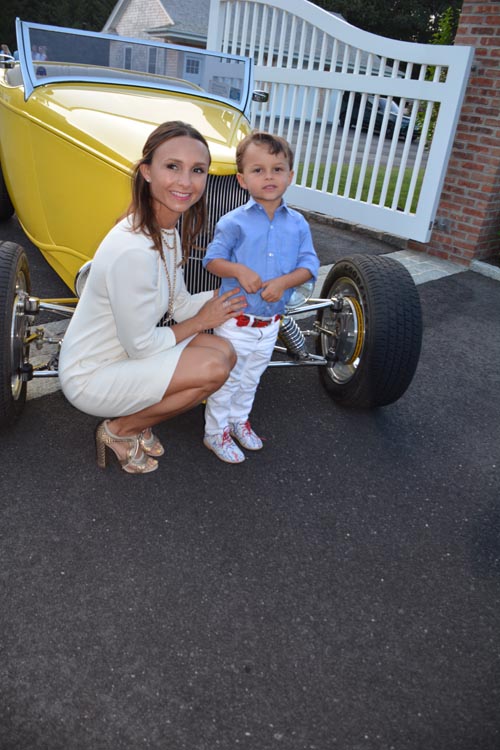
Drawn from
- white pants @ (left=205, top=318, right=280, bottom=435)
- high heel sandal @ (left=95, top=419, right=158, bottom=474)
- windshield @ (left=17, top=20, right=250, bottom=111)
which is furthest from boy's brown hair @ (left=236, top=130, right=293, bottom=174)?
windshield @ (left=17, top=20, right=250, bottom=111)

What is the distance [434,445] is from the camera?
3.16 m

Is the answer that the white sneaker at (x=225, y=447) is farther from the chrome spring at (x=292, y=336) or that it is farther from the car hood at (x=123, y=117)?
the car hood at (x=123, y=117)

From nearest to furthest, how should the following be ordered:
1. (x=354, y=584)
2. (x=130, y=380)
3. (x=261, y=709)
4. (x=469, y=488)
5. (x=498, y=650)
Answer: (x=261, y=709) < (x=498, y=650) < (x=354, y=584) < (x=130, y=380) < (x=469, y=488)

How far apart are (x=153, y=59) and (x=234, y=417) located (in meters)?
2.91

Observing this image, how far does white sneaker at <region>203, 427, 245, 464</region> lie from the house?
30171mm

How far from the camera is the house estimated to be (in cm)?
2920

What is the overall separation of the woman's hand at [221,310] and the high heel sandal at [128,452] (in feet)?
1.82

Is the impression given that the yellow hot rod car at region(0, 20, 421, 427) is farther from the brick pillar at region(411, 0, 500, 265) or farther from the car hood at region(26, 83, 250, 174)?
the brick pillar at region(411, 0, 500, 265)

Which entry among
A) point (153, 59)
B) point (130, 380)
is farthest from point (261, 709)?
point (153, 59)

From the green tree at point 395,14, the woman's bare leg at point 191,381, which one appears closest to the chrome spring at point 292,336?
the woman's bare leg at point 191,381

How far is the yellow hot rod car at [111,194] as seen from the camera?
289 cm

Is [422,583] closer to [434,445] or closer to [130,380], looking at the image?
[434,445]

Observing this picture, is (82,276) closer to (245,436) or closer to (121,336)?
(121,336)

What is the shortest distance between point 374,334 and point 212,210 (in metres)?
0.93
